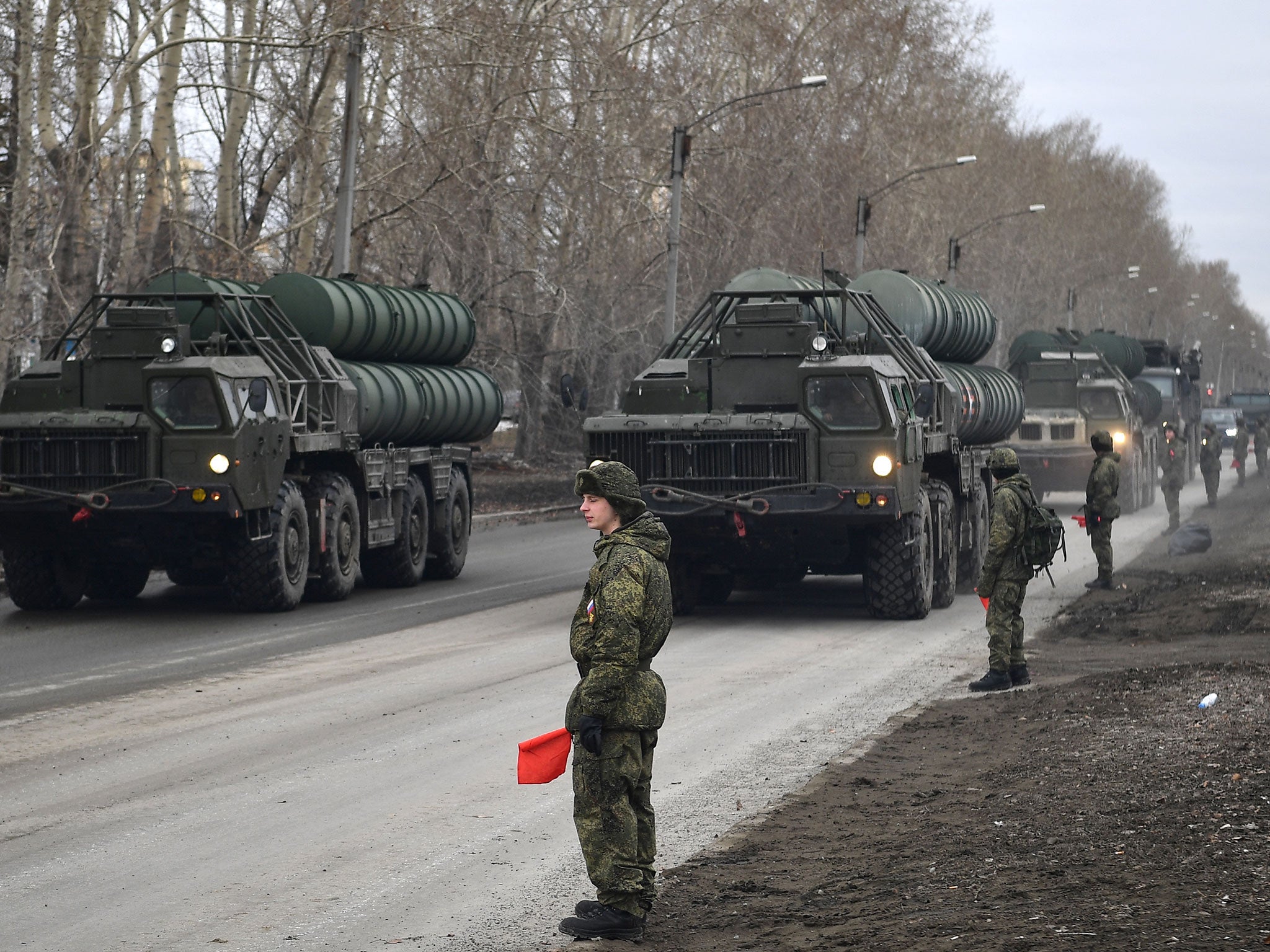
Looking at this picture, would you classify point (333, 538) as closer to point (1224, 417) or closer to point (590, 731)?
point (590, 731)

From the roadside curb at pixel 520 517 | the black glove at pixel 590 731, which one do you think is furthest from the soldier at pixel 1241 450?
the black glove at pixel 590 731

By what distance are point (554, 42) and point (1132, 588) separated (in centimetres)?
1921

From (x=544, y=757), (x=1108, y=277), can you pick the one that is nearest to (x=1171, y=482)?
(x=544, y=757)

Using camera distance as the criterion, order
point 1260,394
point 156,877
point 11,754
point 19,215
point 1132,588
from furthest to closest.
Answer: point 1260,394, point 19,215, point 1132,588, point 11,754, point 156,877

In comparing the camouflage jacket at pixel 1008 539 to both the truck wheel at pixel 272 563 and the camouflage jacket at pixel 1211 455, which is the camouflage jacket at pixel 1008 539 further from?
the camouflage jacket at pixel 1211 455

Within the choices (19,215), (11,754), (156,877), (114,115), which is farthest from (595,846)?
(114,115)

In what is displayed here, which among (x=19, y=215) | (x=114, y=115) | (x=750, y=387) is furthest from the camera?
(x=114, y=115)

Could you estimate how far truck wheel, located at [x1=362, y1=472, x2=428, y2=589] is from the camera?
2003 cm

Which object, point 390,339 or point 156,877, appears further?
point 390,339

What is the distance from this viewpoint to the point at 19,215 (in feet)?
70.0

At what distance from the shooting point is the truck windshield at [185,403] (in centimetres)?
1623

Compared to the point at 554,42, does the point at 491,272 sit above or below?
below

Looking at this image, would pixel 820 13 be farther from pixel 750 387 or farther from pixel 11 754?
pixel 11 754

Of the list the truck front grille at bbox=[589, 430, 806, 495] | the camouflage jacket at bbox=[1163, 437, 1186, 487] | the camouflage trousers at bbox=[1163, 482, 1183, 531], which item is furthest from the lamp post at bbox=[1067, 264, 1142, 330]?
the truck front grille at bbox=[589, 430, 806, 495]
